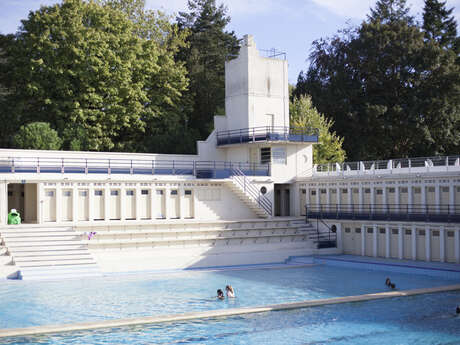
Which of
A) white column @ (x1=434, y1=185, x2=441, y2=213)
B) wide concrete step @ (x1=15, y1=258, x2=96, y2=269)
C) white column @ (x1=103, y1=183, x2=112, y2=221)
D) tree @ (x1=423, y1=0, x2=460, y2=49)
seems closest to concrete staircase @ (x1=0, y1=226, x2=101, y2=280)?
wide concrete step @ (x1=15, y1=258, x2=96, y2=269)

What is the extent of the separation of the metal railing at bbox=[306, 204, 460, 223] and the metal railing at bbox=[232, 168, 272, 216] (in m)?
3.08

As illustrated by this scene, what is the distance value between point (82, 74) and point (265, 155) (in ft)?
53.3

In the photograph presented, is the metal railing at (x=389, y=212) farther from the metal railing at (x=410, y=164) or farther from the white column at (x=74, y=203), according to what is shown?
the white column at (x=74, y=203)

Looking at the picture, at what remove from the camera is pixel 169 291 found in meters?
28.6

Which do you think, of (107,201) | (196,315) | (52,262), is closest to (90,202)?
(107,201)

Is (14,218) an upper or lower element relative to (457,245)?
upper

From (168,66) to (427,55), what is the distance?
2526 centimetres

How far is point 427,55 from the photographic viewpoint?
59.9 metres

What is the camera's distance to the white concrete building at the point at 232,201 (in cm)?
3588

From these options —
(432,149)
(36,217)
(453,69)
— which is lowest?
(36,217)

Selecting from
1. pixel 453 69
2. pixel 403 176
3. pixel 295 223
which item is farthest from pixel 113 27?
pixel 453 69

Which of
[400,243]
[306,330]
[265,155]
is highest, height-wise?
[265,155]

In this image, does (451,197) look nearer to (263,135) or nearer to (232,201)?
(263,135)

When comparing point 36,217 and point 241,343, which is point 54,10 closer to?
point 36,217
